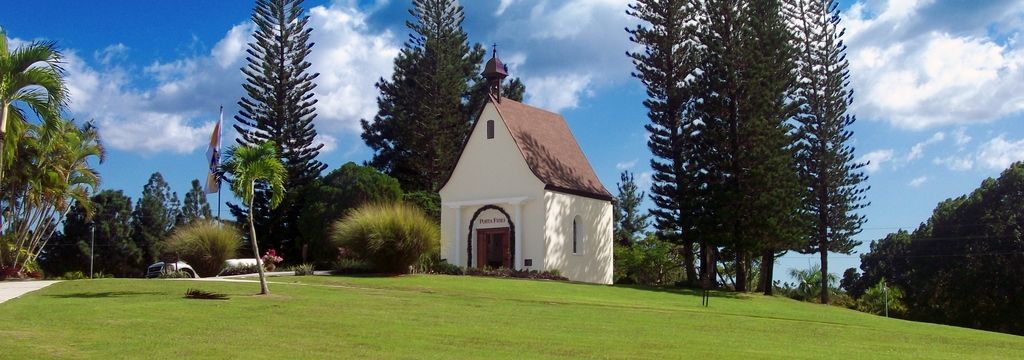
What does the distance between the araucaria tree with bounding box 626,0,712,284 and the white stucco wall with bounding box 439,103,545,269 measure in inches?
219

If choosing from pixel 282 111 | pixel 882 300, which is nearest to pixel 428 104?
pixel 282 111

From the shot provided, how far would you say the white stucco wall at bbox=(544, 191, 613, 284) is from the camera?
3014 cm

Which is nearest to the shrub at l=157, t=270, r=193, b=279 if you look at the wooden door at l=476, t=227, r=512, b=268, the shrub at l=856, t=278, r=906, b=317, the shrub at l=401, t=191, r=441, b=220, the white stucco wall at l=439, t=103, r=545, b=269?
the white stucco wall at l=439, t=103, r=545, b=269

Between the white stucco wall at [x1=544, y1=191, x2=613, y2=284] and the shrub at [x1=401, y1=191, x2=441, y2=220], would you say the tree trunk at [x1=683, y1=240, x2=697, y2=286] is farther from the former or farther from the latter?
the shrub at [x1=401, y1=191, x2=441, y2=220]

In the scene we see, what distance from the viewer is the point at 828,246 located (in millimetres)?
34750

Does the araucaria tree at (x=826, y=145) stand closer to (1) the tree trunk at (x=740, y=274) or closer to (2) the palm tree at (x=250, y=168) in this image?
(1) the tree trunk at (x=740, y=274)

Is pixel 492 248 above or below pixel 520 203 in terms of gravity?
below

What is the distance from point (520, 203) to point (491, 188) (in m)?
1.60

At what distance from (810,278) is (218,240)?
92.6 ft

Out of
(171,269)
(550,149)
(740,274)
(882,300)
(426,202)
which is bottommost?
(882,300)

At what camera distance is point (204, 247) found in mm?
24750

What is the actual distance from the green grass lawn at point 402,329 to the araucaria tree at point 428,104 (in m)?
26.0

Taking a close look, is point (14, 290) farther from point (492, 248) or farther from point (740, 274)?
point (740, 274)

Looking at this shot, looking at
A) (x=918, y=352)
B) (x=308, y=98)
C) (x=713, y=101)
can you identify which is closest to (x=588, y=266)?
(x=713, y=101)
